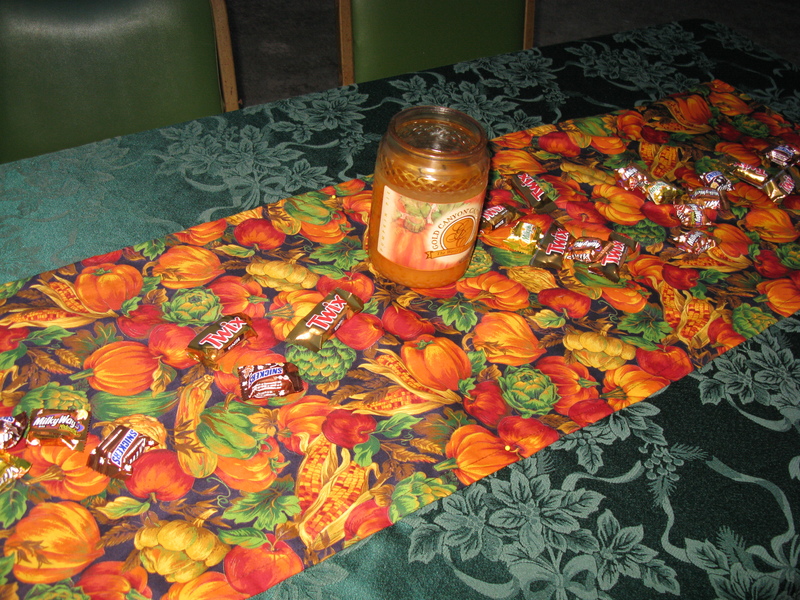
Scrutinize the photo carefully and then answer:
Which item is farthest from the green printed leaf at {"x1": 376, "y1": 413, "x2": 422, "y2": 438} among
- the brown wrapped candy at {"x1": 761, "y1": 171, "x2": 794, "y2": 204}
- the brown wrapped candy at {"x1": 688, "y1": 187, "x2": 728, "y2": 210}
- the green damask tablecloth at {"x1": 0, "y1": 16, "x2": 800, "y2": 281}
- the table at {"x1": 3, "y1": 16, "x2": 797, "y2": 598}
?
the brown wrapped candy at {"x1": 761, "y1": 171, "x2": 794, "y2": 204}

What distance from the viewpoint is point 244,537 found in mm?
599

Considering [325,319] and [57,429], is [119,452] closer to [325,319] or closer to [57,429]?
[57,429]

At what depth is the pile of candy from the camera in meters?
0.63

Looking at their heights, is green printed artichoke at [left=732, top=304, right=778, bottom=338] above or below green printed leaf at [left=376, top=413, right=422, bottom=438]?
below

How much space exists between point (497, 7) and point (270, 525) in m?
1.37

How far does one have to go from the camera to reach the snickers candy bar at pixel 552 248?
932mm

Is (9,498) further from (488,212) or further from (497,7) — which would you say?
(497,7)

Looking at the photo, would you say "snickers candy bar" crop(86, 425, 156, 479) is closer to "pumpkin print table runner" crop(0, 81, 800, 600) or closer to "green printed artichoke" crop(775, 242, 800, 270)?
"pumpkin print table runner" crop(0, 81, 800, 600)

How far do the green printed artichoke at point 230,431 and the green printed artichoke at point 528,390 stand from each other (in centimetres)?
30

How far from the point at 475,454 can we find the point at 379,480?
0.37 ft

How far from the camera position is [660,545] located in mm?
633

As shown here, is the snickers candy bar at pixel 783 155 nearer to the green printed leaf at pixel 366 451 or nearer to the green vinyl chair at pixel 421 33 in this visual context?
the green vinyl chair at pixel 421 33

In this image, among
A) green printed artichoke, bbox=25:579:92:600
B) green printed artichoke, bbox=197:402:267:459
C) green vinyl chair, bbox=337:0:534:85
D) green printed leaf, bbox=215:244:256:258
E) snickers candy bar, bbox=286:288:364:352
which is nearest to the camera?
green printed artichoke, bbox=25:579:92:600

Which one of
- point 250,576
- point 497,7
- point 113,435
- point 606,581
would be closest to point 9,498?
point 113,435
